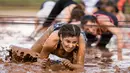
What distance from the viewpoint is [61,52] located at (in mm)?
5781

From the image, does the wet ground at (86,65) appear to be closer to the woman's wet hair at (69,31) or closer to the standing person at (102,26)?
the standing person at (102,26)

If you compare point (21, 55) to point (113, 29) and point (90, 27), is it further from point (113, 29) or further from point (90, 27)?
point (113, 29)

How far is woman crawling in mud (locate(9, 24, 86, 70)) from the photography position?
5.45 metres

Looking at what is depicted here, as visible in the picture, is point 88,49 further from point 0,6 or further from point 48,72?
point 0,6

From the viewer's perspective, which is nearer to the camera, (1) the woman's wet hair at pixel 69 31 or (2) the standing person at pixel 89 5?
(1) the woman's wet hair at pixel 69 31

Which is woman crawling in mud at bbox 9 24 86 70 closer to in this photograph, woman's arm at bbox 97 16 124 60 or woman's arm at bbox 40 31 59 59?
woman's arm at bbox 40 31 59 59

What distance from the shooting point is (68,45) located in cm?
547

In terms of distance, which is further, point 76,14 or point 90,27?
point 76,14

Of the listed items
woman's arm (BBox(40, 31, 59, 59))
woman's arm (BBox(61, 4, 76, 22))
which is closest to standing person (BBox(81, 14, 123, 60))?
woman's arm (BBox(61, 4, 76, 22))

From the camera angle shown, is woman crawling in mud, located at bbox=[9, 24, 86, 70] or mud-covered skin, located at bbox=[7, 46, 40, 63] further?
mud-covered skin, located at bbox=[7, 46, 40, 63]

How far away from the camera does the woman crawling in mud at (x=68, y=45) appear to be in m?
5.45

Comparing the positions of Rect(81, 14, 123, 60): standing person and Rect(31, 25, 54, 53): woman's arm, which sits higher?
Rect(81, 14, 123, 60): standing person

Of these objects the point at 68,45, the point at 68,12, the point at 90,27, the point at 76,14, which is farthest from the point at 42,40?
the point at 68,12

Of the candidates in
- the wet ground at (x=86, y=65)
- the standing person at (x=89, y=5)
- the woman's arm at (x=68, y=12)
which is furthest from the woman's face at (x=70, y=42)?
the standing person at (x=89, y=5)
